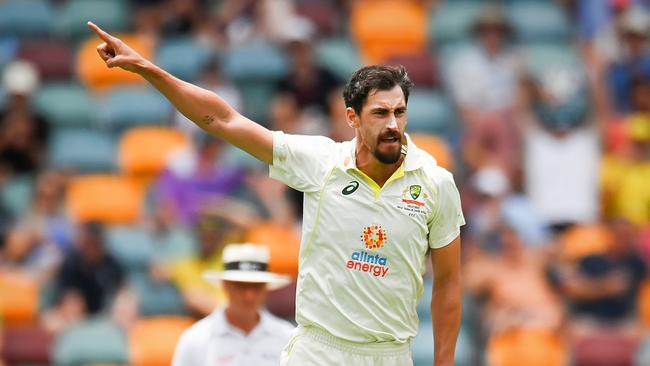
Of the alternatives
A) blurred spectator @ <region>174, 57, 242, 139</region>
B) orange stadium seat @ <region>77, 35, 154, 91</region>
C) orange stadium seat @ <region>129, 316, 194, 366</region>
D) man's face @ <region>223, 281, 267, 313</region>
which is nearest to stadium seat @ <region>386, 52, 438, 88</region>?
blurred spectator @ <region>174, 57, 242, 139</region>

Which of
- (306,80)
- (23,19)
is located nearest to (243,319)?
(306,80)

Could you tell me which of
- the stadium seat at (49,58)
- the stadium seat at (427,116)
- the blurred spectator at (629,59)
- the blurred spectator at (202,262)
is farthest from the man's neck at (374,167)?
the stadium seat at (49,58)

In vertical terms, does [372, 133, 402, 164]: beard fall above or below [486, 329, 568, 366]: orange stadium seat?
above

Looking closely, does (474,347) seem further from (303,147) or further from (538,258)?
(303,147)

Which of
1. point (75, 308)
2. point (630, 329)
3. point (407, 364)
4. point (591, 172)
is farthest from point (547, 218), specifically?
point (407, 364)

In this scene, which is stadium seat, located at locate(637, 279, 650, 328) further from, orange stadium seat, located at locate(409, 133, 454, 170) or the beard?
the beard

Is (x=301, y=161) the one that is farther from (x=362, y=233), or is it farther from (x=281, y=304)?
(x=281, y=304)

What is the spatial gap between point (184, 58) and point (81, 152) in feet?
4.62

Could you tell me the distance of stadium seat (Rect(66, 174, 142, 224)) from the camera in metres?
12.4

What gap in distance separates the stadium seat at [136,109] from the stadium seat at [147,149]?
11.6 inches

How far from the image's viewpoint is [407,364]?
601cm

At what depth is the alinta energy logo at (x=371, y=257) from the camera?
583 centimetres

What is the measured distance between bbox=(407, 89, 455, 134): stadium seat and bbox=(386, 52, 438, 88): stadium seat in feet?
0.63

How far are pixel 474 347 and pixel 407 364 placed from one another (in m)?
5.17
